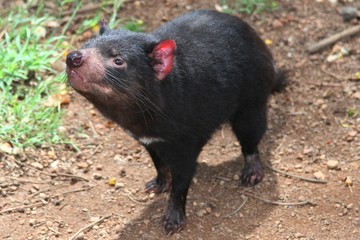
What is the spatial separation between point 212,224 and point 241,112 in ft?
2.67

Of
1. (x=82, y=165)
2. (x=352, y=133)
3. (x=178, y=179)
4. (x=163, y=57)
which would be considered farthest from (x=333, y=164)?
(x=82, y=165)

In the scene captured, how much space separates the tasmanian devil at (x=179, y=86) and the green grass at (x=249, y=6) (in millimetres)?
1500

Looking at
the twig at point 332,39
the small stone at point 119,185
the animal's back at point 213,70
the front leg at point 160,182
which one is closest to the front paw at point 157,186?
the front leg at point 160,182

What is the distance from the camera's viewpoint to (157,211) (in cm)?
449

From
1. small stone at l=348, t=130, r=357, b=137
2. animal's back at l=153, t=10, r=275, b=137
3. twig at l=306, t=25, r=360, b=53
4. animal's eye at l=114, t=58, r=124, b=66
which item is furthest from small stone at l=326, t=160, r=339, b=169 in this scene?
animal's eye at l=114, t=58, r=124, b=66

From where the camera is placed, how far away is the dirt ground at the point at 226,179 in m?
4.27

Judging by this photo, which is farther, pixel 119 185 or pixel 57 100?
pixel 57 100

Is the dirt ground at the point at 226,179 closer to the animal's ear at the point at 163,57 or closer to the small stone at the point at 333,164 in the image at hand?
the small stone at the point at 333,164

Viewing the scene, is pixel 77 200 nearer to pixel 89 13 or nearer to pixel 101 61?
pixel 101 61

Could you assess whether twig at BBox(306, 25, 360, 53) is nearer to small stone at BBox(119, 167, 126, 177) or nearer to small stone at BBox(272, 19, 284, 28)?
small stone at BBox(272, 19, 284, 28)

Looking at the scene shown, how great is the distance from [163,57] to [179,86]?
306mm

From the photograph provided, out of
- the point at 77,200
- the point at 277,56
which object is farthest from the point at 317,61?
the point at 77,200

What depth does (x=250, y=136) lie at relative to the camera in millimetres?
4586

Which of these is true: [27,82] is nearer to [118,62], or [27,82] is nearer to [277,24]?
[118,62]
